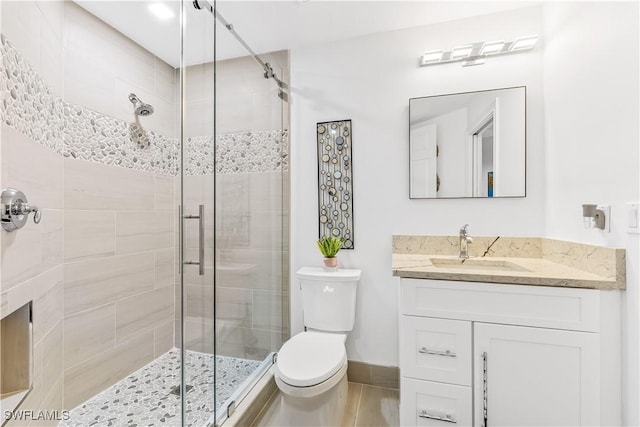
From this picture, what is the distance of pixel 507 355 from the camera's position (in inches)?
48.1

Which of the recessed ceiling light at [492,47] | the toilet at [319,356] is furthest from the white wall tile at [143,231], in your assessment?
the recessed ceiling light at [492,47]

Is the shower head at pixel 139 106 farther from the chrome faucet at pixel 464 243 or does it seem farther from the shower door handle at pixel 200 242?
the chrome faucet at pixel 464 243

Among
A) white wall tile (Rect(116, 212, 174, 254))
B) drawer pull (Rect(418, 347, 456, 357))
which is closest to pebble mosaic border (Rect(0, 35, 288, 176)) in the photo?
white wall tile (Rect(116, 212, 174, 254))

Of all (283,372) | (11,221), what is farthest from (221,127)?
(283,372)

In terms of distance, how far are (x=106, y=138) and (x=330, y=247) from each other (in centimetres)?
157

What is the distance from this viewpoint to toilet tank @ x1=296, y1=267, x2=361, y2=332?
1802mm

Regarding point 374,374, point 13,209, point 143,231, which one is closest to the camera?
point 13,209

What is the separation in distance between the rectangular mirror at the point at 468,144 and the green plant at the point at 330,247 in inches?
23.5

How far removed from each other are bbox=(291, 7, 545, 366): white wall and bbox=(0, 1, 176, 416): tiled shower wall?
1028mm

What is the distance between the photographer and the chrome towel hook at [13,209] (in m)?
0.96

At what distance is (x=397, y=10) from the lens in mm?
1761

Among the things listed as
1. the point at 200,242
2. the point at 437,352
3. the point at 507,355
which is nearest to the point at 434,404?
the point at 437,352

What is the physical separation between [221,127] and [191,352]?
1149mm

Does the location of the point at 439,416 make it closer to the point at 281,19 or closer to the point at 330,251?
the point at 330,251
